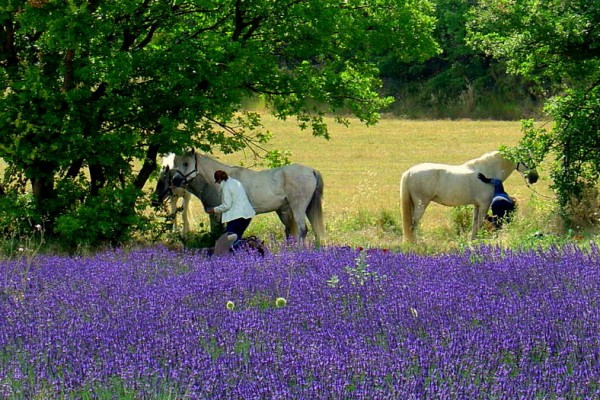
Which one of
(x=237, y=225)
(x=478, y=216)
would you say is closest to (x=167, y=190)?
(x=237, y=225)

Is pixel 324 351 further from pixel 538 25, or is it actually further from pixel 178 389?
pixel 538 25

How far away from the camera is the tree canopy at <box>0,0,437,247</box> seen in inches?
586

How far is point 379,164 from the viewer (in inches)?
1277

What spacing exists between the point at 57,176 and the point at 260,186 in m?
3.29

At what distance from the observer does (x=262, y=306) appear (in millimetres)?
8430

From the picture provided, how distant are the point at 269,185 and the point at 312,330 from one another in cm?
866

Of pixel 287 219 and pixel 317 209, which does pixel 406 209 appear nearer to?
pixel 317 209

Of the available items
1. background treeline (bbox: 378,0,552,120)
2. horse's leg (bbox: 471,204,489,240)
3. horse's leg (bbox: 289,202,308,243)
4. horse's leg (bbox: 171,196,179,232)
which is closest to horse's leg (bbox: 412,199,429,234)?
horse's leg (bbox: 471,204,489,240)

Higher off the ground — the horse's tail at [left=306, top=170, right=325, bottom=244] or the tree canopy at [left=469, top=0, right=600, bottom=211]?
the tree canopy at [left=469, top=0, right=600, bottom=211]

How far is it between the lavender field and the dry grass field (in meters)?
5.60

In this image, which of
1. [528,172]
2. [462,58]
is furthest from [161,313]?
[462,58]

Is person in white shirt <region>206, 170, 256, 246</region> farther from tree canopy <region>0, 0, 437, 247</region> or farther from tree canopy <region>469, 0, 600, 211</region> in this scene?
tree canopy <region>469, 0, 600, 211</region>

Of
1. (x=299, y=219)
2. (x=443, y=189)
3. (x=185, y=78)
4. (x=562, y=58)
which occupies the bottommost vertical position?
(x=299, y=219)

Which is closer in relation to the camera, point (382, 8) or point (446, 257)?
point (446, 257)
